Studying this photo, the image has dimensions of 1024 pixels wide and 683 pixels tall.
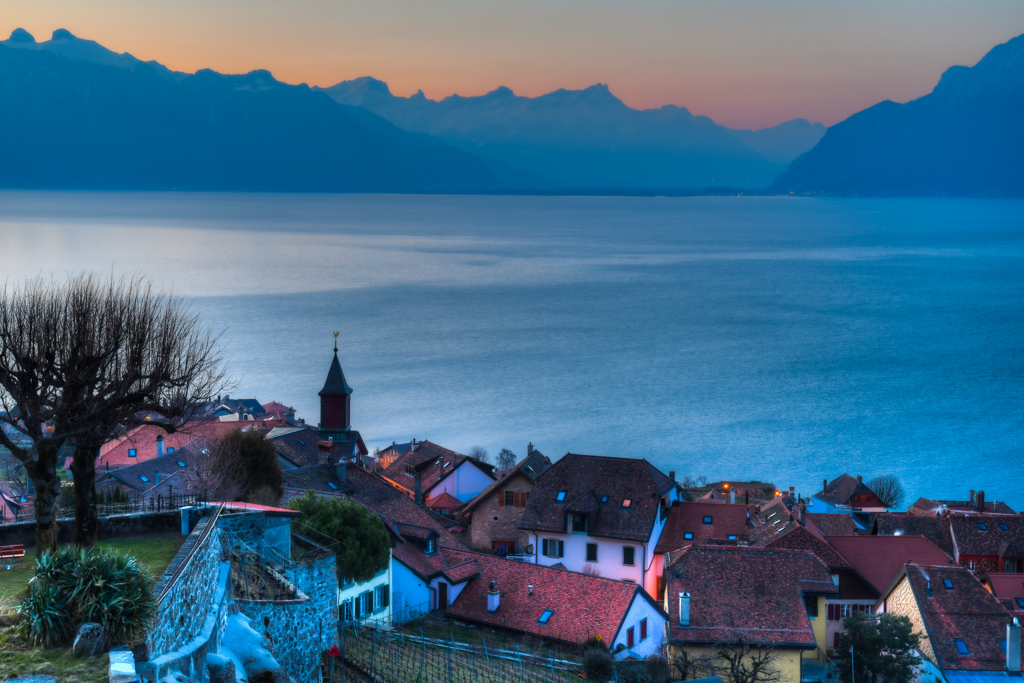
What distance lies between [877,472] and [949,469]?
6717 millimetres

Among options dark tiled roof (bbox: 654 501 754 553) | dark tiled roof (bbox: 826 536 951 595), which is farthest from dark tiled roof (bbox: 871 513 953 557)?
dark tiled roof (bbox: 654 501 754 553)

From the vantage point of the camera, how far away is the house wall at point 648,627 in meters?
26.7

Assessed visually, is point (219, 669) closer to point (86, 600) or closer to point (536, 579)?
point (86, 600)

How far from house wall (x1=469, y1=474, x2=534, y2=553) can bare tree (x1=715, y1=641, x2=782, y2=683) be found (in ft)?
54.4

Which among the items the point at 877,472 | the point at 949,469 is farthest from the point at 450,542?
the point at 949,469

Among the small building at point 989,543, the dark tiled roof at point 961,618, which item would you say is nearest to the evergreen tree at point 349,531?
the dark tiled roof at point 961,618

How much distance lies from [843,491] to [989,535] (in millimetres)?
18113

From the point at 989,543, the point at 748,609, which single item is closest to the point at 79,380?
the point at 748,609

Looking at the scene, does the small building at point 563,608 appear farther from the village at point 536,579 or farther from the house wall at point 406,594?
the house wall at point 406,594

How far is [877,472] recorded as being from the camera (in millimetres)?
67625

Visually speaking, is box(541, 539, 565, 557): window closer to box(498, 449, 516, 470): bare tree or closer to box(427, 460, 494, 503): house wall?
box(427, 460, 494, 503): house wall

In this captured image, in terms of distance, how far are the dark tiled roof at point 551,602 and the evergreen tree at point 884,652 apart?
595 cm

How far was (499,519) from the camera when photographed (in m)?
42.5

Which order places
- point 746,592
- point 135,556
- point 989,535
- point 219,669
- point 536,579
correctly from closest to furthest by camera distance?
point 219,669, point 135,556, point 746,592, point 536,579, point 989,535
